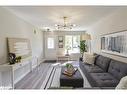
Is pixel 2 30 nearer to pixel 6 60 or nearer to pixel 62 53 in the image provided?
pixel 6 60

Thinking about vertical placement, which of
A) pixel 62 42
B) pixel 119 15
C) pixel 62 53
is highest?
pixel 119 15

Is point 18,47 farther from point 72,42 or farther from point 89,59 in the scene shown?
point 72,42

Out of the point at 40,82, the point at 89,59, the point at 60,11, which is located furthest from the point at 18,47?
the point at 89,59

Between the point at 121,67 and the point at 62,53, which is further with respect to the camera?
the point at 62,53

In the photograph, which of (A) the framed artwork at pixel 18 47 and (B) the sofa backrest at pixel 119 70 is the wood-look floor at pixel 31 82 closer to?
(A) the framed artwork at pixel 18 47

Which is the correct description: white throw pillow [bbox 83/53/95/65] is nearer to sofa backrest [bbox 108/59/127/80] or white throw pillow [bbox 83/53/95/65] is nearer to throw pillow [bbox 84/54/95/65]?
throw pillow [bbox 84/54/95/65]

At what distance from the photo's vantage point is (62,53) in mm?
9914

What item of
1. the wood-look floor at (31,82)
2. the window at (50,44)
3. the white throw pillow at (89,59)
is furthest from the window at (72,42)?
the wood-look floor at (31,82)

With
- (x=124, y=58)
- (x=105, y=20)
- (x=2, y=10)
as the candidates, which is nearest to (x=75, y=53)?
(x=105, y=20)

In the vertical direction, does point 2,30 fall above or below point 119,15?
below

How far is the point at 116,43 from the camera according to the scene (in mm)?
4148

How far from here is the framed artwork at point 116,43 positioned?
360 centimetres
